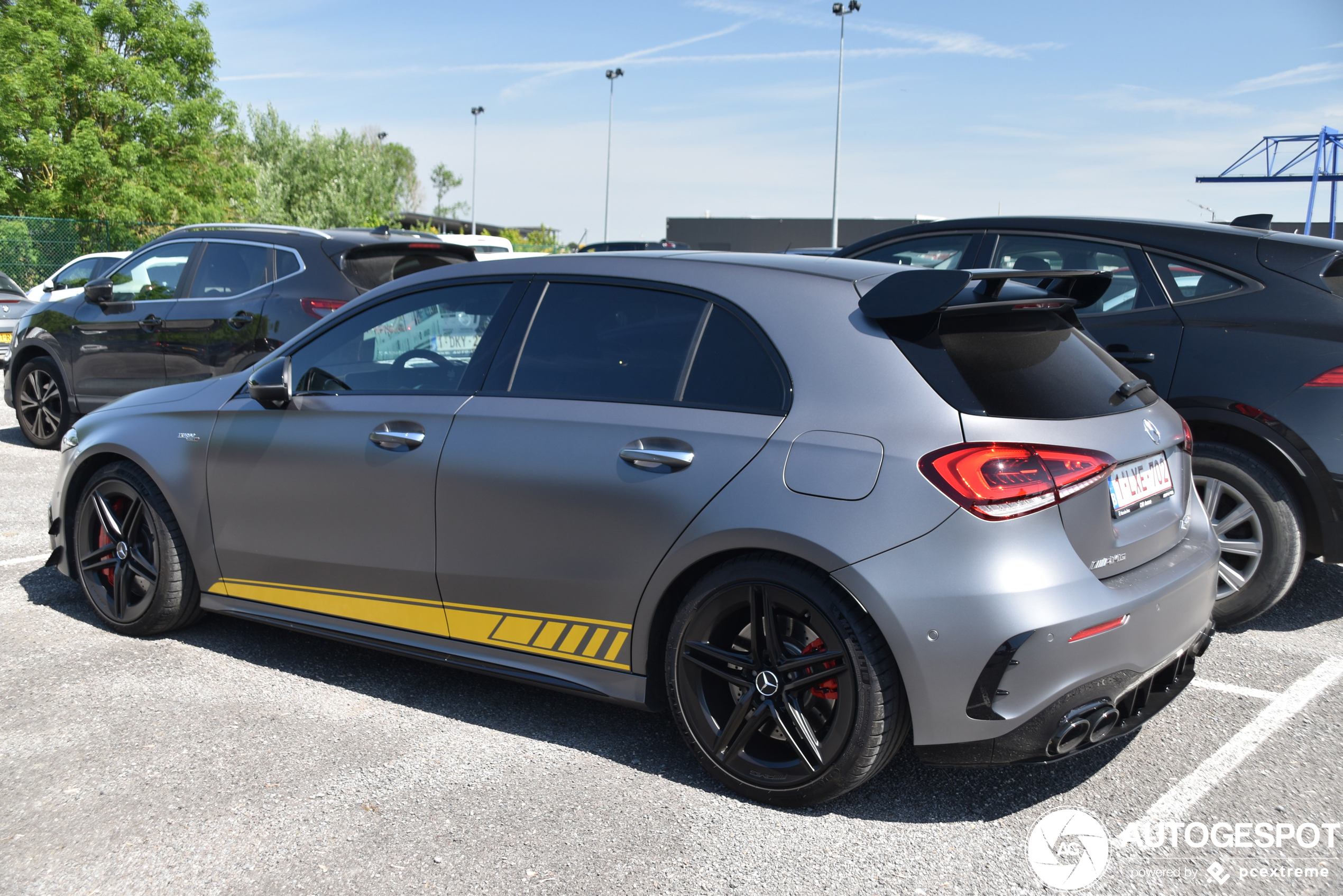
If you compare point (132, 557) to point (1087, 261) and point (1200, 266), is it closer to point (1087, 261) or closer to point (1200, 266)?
point (1087, 261)

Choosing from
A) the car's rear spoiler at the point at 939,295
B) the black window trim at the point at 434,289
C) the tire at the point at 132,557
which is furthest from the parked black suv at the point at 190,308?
the car's rear spoiler at the point at 939,295

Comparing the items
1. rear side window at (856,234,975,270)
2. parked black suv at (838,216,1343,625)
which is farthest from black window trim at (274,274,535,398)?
parked black suv at (838,216,1343,625)

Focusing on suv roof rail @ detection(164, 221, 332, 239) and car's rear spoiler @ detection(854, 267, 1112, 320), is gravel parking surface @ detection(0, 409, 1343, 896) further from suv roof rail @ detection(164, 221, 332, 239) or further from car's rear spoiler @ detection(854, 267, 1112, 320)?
suv roof rail @ detection(164, 221, 332, 239)

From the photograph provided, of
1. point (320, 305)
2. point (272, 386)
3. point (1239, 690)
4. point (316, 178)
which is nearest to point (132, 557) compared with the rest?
point (272, 386)

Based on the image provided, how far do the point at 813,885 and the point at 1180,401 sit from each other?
10.2ft

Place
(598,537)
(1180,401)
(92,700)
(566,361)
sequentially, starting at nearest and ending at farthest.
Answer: (598,537) < (566,361) < (92,700) < (1180,401)

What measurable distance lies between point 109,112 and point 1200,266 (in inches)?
1221

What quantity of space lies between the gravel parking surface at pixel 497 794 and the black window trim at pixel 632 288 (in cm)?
116

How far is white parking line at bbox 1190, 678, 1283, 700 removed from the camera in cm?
400

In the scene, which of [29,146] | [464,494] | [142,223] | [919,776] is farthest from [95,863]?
[29,146]

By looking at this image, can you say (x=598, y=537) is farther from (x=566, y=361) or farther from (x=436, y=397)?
(x=436, y=397)

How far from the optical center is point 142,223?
2764 centimetres

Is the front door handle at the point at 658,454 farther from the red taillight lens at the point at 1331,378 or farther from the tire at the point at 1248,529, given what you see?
the red taillight lens at the point at 1331,378

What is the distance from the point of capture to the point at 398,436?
12.0ft
